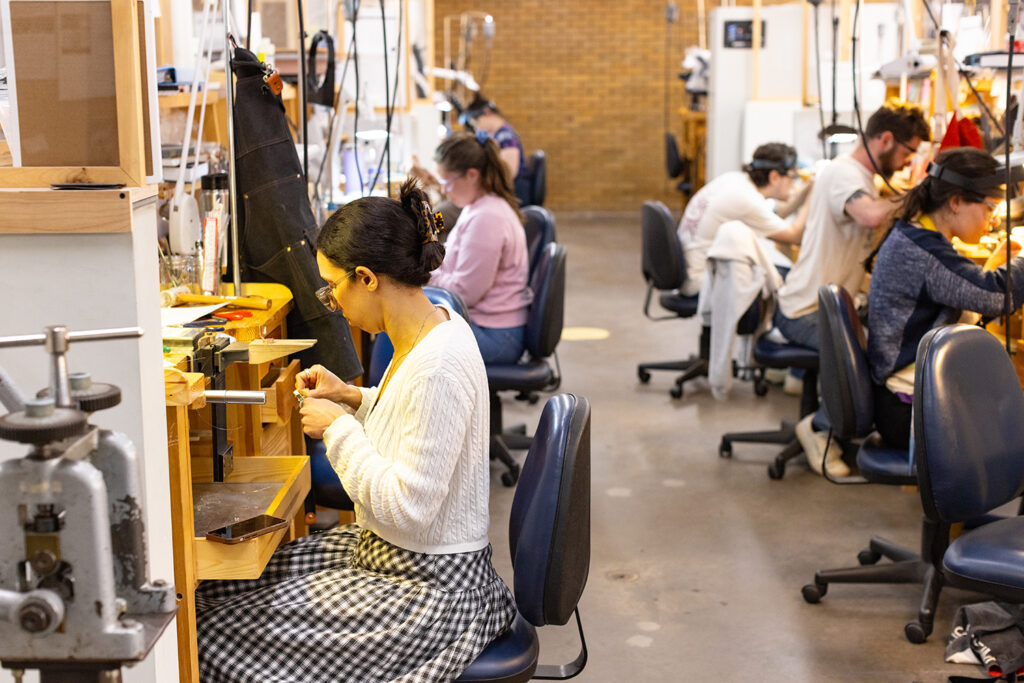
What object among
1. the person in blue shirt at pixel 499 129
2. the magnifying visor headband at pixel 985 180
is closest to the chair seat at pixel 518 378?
the magnifying visor headband at pixel 985 180

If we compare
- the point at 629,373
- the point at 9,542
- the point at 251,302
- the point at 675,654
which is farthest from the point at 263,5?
the point at 9,542

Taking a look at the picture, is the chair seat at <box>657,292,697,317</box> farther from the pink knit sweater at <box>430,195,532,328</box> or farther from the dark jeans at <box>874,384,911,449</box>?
the dark jeans at <box>874,384,911,449</box>

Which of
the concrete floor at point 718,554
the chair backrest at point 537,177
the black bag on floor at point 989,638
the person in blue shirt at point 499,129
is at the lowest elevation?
the concrete floor at point 718,554

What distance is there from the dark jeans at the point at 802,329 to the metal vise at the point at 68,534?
3.30m

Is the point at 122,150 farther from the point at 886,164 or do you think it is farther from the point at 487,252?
the point at 886,164

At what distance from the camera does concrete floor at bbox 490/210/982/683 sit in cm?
269

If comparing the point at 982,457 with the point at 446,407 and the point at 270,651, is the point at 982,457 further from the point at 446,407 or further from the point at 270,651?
the point at 270,651

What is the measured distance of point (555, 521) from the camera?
172cm

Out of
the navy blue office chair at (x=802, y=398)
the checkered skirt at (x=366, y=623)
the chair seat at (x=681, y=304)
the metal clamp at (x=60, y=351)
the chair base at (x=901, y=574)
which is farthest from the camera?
the chair seat at (x=681, y=304)

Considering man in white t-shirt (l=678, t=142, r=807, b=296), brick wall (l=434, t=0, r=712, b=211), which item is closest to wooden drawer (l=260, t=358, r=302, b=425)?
man in white t-shirt (l=678, t=142, r=807, b=296)

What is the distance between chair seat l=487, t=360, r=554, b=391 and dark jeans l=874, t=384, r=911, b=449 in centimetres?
111

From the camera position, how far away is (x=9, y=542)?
0.97 meters

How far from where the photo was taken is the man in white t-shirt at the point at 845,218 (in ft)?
12.9

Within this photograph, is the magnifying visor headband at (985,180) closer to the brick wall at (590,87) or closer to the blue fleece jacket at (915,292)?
the blue fleece jacket at (915,292)
